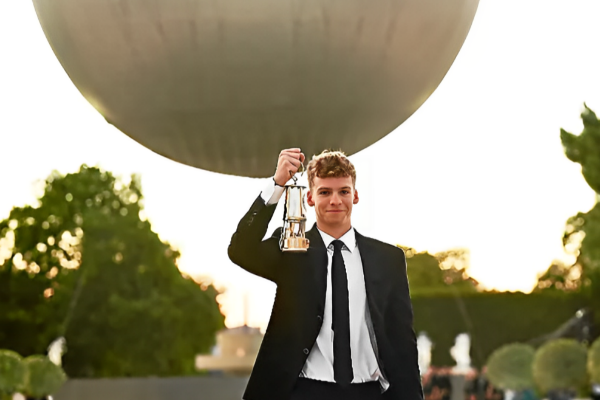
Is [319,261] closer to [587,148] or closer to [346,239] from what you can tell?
[346,239]

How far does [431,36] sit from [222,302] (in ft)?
108

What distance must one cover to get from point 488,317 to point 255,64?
32.5 meters

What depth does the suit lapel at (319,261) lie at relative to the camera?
369 centimetres

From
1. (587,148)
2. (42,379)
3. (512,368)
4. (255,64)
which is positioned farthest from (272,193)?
(512,368)

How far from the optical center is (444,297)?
37.0 metres

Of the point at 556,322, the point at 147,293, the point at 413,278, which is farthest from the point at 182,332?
the point at 413,278

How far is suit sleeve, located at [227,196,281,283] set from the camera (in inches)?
149

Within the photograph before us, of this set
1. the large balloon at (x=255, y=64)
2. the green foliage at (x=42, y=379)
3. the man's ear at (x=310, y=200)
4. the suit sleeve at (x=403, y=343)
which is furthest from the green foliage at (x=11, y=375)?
the suit sleeve at (x=403, y=343)

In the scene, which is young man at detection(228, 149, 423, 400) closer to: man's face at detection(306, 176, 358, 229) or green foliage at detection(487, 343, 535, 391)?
man's face at detection(306, 176, 358, 229)

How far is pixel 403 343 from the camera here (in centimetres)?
369

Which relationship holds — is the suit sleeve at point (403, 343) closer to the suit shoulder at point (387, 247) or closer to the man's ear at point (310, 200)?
the suit shoulder at point (387, 247)

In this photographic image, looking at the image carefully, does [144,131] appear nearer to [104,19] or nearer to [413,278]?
[104,19]

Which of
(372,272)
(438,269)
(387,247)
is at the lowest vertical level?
(372,272)

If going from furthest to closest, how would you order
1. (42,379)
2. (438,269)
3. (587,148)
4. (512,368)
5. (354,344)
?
(438,269), (512,368), (587,148), (42,379), (354,344)
